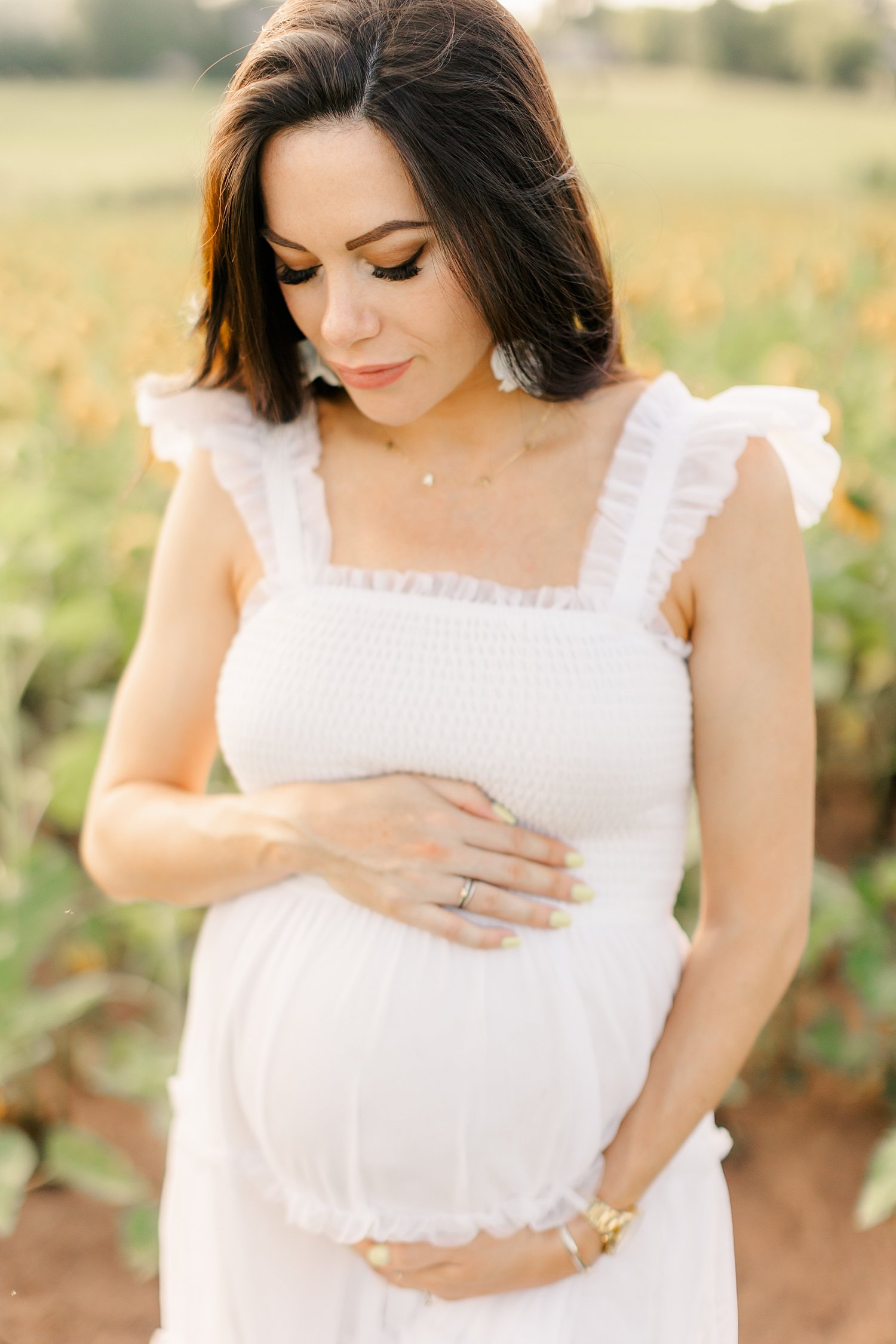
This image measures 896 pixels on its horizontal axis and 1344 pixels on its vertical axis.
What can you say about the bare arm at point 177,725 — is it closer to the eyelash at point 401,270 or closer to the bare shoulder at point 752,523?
the eyelash at point 401,270

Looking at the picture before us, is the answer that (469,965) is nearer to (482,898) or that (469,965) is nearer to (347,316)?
(482,898)

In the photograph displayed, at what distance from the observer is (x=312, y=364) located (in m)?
1.44

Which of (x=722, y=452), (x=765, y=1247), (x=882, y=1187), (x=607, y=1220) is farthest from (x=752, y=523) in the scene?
(x=765, y=1247)

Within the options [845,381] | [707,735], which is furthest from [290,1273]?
[845,381]

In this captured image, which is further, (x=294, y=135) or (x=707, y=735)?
(x=707, y=735)

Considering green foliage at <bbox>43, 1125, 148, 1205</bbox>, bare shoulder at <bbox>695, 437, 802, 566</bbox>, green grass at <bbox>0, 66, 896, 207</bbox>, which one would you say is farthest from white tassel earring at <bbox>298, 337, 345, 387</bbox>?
green grass at <bbox>0, 66, 896, 207</bbox>

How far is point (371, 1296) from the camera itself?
134cm

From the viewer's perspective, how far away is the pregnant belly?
1.24 metres

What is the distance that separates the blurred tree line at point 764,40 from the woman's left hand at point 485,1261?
3410mm

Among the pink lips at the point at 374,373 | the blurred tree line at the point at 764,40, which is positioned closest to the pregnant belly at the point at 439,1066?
the pink lips at the point at 374,373

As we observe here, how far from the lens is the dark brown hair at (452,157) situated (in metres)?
1.12

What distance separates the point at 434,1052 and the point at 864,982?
1.23 meters

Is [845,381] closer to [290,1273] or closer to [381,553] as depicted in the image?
[381,553]

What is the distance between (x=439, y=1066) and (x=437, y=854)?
221mm
